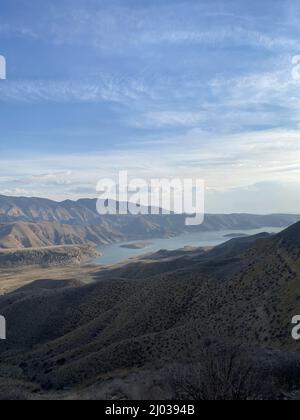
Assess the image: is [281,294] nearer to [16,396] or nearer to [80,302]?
[16,396]

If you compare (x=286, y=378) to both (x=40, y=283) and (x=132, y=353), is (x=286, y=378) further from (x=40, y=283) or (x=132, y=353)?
(x=40, y=283)

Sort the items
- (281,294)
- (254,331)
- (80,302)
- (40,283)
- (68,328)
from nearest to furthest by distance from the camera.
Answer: (254,331) < (281,294) < (68,328) < (80,302) < (40,283)

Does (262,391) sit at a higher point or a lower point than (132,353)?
higher

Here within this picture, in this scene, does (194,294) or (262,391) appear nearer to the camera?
(262,391)

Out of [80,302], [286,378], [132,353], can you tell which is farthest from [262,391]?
[80,302]

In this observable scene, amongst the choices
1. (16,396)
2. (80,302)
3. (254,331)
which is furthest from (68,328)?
(16,396)

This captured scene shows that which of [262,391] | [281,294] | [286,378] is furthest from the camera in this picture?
[281,294]

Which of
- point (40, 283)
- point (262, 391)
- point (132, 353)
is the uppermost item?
point (262, 391)
